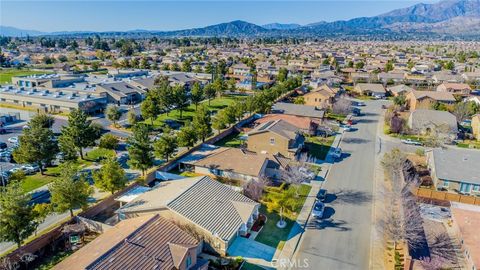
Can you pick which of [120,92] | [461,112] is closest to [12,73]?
[120,92]

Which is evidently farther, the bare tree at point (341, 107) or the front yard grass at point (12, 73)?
the front yard grass at point (12, 73)

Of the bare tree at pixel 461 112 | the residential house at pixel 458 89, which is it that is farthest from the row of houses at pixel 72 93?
the residential house at pixel 458 89

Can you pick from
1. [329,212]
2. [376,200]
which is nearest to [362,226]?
[329,212]

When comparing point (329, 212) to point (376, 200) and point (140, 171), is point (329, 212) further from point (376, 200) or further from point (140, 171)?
point (140, 171)

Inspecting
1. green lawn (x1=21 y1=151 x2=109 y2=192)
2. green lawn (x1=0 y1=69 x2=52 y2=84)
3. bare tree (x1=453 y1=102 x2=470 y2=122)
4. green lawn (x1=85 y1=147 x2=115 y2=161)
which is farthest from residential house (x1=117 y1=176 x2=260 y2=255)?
green lawn (x1=0 y1=69 x2=52 y2=84)

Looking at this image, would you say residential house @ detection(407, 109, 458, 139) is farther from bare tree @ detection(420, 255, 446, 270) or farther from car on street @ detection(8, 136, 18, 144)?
car on street @ detection(8, 136, 18, 144)

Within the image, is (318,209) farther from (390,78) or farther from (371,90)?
(390,78)

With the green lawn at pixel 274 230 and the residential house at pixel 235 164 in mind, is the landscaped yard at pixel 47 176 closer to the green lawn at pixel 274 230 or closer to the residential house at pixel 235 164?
the residential house at pixel 235 164
